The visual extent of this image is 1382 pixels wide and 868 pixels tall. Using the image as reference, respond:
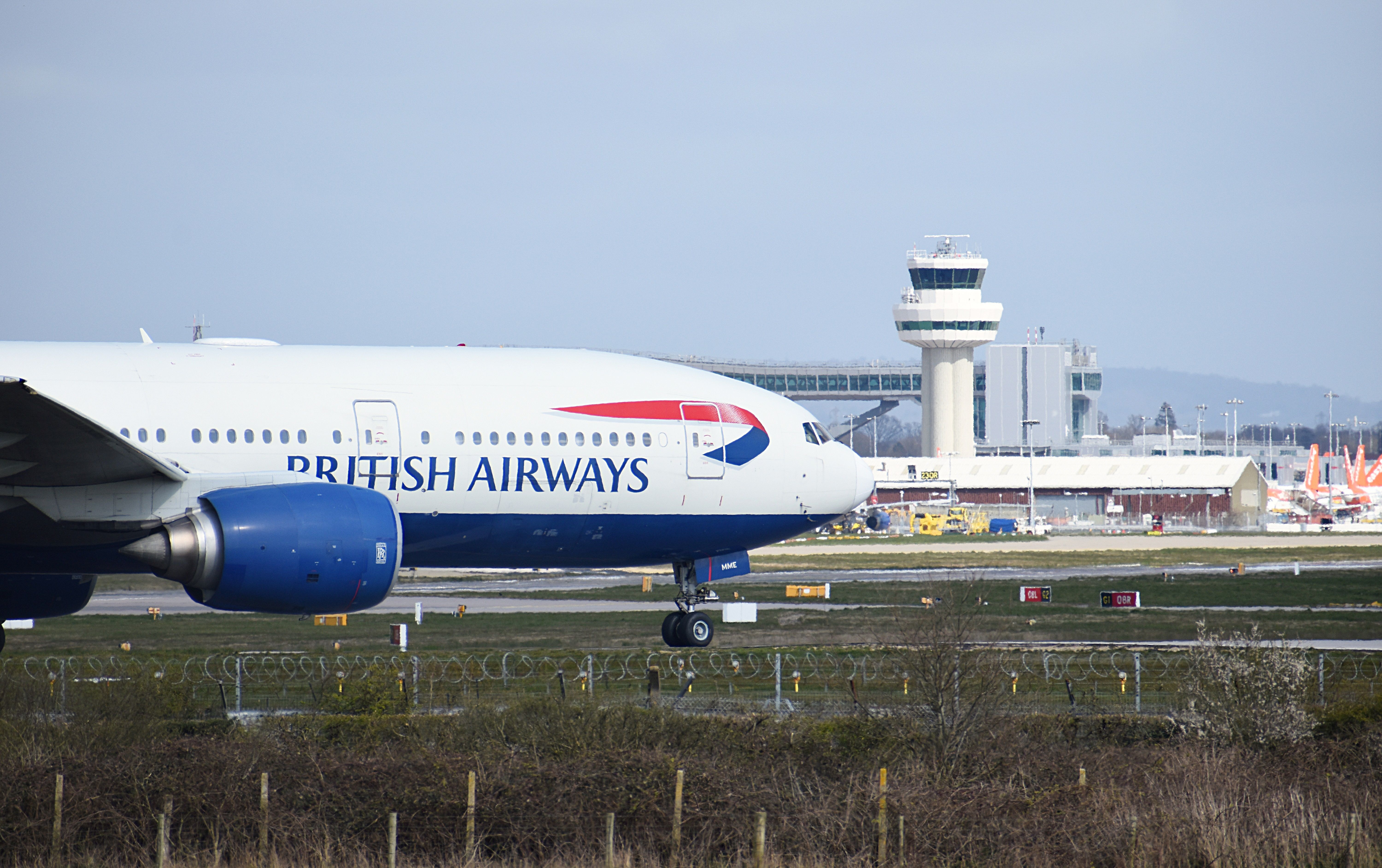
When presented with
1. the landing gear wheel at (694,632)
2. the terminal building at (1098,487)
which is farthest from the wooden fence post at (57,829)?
the terminal building at (1098,487)

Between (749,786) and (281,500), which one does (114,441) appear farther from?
(749,786)

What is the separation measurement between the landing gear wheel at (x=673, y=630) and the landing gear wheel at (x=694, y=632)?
3 centimetres

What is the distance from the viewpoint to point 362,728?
20.5 m

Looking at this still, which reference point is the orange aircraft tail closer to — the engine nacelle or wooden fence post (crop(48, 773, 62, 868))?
the engine nacelle

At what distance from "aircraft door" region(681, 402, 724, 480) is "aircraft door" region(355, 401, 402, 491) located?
542 cm

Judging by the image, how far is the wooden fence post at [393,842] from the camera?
14953 mm

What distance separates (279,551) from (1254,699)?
543 inches

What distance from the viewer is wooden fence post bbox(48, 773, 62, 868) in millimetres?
15500

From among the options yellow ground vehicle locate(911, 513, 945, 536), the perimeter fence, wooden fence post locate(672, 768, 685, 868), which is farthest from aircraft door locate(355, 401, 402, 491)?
yellow ground vehicle locate(911, 513, 945, 536)

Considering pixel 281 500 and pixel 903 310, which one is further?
pixel 903 310

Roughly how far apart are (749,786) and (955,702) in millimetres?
4050

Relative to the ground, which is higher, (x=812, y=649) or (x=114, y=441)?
(x=114, y=441)

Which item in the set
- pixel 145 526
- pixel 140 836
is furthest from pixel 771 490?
pixel 140 836

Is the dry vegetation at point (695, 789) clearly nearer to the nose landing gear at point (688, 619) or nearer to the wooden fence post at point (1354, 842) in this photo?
the wooden fence post at point (1354, 842)
